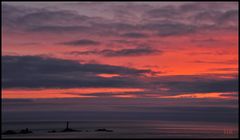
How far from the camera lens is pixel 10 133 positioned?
109 meters

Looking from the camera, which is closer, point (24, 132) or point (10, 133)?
point (10, 133)

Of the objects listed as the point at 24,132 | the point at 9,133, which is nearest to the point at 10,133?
the point at 9,133

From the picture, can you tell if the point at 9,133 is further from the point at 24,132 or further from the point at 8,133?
the point at 24,132

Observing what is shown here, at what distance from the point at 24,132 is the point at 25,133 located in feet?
3.00

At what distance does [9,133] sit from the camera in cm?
10925

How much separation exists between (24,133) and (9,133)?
7107mm

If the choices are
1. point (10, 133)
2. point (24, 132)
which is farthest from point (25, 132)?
point (10, 133)

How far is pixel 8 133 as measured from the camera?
109250 mm

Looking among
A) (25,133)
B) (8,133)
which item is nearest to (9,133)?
(8,133)

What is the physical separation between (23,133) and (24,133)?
28 cm

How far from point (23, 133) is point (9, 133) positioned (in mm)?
6870

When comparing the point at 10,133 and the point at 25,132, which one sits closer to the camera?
the point at 10,133

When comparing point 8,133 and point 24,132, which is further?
point 24,132

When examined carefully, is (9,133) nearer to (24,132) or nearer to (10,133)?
(10,133)
